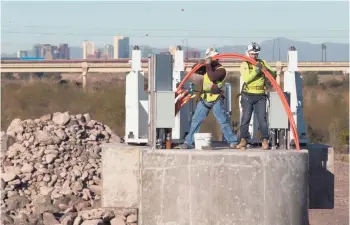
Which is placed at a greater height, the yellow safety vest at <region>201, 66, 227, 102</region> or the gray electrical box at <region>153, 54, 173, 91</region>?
the gray electrical box at <region>153, 54, 173, 91</region>

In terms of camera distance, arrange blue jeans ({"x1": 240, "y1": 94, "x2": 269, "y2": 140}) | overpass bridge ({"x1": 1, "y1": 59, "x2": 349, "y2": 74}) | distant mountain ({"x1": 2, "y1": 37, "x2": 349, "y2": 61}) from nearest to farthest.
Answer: blue jeans ({"x1": 240, "y1": 94, "x2": 269, "y2": 140})
distant mountain ({"x1": 2, "y1": 37, "x2": 349, "y2": 61})
overpass bridge ({"x1": 1, "y1": 59, "x2": 349, "y2": 74})

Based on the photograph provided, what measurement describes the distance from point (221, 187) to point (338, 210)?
1074cm

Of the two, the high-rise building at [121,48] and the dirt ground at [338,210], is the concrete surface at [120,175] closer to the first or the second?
the dirt ground at [338,210]

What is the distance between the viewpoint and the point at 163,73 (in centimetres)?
1582

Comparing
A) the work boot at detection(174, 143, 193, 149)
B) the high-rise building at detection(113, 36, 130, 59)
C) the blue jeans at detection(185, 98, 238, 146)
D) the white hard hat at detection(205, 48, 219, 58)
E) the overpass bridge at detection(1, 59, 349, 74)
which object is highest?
the high-rise building at detection(113, 36, 130, 59)

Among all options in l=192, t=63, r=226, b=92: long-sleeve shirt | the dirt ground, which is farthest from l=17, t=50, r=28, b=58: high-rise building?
l=192, t=63, r=226, b=92: long-sleeve shirt

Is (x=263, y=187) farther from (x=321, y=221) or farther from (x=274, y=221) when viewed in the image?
(x=321, y=221)

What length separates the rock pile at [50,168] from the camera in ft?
70.2

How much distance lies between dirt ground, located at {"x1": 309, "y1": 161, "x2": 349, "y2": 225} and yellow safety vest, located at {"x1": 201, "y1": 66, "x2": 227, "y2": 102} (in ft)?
22.9

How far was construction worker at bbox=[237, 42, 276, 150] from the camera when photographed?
16469mm

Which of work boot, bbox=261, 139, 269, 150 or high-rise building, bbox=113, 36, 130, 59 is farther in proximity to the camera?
high-rise building, bbox=113, 36, 130, 59

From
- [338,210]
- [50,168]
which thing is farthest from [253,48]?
[338,210]

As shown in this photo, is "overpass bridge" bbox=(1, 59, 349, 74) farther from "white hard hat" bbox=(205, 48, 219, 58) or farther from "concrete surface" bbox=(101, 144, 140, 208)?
"white hard hat" bbox=(205, 48, 219, 58)

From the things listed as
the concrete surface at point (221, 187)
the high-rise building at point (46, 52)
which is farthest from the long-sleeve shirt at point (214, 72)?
the high-rise building at point (46, 52)
